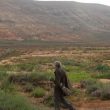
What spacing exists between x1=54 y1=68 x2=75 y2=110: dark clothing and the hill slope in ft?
217

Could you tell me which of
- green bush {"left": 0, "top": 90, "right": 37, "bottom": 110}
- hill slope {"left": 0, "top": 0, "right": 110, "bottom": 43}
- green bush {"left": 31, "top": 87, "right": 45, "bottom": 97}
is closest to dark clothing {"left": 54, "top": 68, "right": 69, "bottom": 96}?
green bush {"left": 0, "top": 90, "right": 37, "bottom": 110}

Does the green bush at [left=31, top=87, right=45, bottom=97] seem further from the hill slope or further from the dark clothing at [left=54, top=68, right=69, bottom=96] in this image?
the hill slope

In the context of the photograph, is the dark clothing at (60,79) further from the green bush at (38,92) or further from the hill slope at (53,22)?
the hill slope at (53,22)

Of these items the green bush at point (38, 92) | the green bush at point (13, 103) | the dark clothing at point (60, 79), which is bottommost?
the green bush at point (38, 92)

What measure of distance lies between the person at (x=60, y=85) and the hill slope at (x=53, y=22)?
66227 mm

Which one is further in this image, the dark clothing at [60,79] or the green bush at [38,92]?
the green bush at [38,92]

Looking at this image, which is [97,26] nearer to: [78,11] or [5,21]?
[78,11]

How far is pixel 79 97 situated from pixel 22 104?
549cm

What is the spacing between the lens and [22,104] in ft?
37.9

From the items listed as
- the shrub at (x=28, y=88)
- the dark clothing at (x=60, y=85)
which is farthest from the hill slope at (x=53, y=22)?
the dark clothing at (x=60, y=85)

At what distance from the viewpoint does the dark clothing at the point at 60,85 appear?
40.4ft

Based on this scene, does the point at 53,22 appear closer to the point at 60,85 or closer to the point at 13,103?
the point at 60,85

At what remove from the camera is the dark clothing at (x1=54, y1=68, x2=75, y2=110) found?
12.3 metres

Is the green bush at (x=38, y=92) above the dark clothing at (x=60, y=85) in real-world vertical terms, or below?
below
